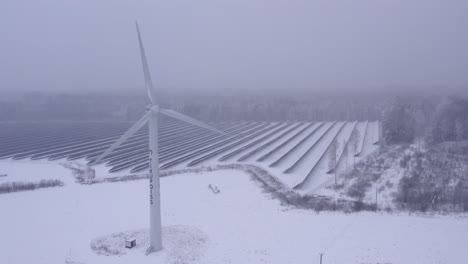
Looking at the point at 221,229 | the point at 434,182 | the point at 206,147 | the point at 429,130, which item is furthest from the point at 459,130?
the point at 221,229

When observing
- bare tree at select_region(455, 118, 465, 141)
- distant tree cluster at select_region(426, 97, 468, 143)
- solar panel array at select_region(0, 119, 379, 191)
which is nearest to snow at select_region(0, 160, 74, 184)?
solar panel array at select_region(0, 119, 379, 191)

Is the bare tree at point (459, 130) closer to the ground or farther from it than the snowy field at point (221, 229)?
farther from it

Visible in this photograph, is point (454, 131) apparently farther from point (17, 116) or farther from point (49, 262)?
point (17, 116)

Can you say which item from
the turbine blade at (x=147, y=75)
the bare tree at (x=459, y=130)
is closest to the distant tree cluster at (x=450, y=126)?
the bare tree at (x=459, y=130)

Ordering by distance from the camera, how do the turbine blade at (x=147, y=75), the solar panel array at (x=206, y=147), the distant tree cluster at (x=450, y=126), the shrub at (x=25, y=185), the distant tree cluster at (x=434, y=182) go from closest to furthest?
1. the turbine blade at (x=147, y=75)
2. the distant tree cluster at (x=434, y=182)
3. the shrub at (x=25, y=185)
4. the solar panel array at (x=206, y=147)
5. the distant tree cluster at (x=450, y=126)

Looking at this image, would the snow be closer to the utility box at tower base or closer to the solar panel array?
the solar panel array

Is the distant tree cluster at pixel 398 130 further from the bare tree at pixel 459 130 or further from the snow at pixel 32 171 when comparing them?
the snow at pixel 32 171
